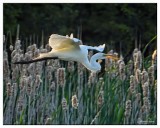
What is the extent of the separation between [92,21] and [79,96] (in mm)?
4185

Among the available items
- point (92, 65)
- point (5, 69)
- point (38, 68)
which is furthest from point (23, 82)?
point (92, 65)

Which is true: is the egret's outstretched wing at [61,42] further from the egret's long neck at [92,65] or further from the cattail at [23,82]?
the cattail at [23,82]

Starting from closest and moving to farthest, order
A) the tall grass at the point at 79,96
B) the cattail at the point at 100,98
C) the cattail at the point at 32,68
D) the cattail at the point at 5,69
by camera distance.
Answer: the cattail at the point at 100,98 → the tall grass at the point at 79,96 → the cattail at the point at 5,69 → the cattail at the point at 32,68

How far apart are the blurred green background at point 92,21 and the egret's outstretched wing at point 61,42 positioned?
334 cm

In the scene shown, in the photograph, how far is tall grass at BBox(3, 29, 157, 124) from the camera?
167 inches

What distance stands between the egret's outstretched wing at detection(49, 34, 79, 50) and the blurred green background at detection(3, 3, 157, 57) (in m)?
3.34

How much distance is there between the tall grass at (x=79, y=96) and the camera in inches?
167

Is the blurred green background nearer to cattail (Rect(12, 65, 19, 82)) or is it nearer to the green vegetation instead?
the green vegetation

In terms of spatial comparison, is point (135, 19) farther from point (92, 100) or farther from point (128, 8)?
point (92, 100)

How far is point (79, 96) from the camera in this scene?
455 cm

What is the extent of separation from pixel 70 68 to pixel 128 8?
14.0 ft

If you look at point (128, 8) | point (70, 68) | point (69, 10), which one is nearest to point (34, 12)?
point (69, 10)

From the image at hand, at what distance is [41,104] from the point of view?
448 cm

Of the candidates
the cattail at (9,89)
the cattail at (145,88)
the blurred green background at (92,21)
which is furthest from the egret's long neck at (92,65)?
the blurred green background at (92,21)
